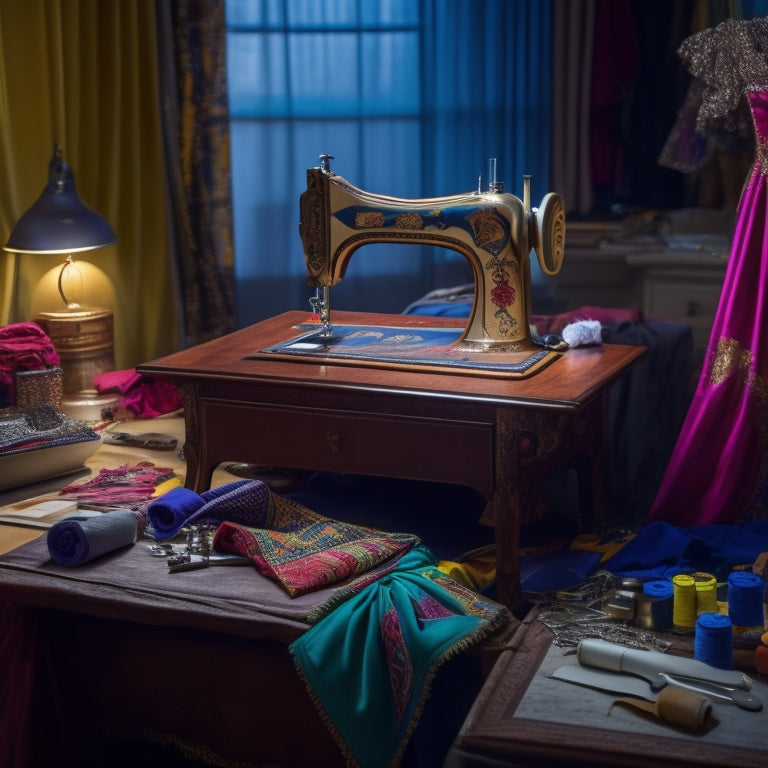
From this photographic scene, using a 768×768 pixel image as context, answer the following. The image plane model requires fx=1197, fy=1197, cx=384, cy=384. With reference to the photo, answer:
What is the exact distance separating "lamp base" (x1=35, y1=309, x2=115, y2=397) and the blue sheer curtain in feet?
3.45

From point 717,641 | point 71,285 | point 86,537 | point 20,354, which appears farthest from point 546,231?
point 71,285

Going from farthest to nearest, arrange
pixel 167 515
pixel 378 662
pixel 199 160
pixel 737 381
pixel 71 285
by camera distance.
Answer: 1. pixel 199 160
2. pixel 71 285
3. pixel 737 381
4. pixel 167 515
5. pixel 378 662

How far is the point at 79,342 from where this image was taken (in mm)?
3961

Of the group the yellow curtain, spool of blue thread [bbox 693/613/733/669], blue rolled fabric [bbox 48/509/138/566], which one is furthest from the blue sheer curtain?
spool of blue thread [bbox 693/613/733/669]

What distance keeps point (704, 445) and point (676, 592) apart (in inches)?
31.3

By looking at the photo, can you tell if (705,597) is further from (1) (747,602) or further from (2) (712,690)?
(2) (712,690)

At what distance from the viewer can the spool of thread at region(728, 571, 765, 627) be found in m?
2.30

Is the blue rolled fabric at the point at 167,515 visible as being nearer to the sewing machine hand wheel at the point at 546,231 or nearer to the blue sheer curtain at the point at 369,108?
the sewing machine hand wheel at the point at 546,231

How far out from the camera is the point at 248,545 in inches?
96.0

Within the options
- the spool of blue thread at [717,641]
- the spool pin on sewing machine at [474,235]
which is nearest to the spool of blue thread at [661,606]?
the spool of blue thread at [717,641]

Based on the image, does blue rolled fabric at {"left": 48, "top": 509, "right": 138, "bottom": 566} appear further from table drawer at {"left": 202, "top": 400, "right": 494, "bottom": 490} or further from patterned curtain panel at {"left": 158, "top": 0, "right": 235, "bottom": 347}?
patterned curtain panel at {"left": 158, "top": 0, "right": 235, "bottom": 347}

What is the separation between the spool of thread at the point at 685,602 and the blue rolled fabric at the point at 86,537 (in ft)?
3.71

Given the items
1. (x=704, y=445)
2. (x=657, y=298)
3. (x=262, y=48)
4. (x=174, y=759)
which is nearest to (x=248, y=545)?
(x=174, y=759)

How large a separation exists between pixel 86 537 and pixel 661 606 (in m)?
1.15
